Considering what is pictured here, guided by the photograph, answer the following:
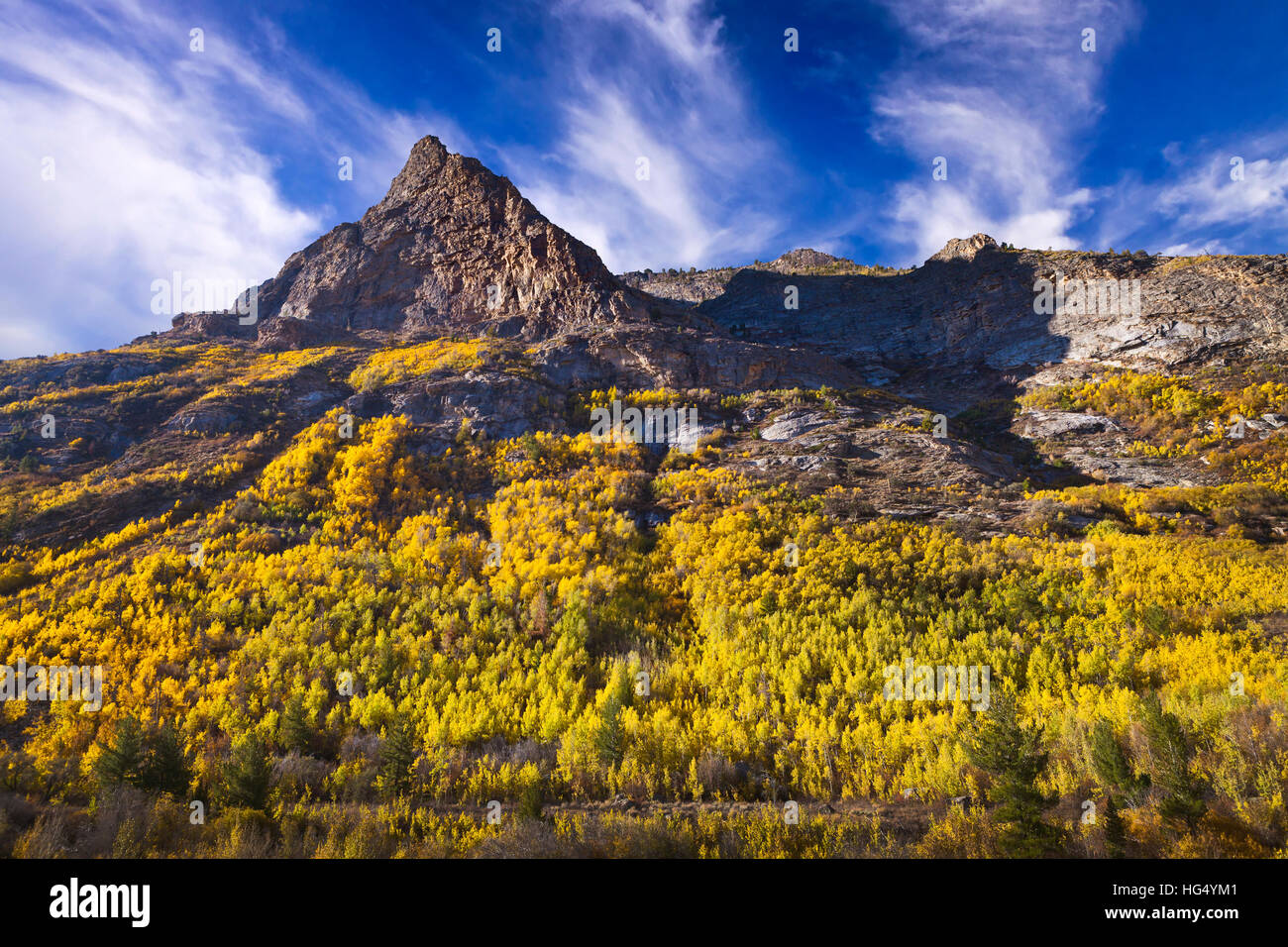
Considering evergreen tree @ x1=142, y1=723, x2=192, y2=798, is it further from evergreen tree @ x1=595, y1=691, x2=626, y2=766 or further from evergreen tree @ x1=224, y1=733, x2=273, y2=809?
evergreen tree @ x1=595, y1=691, x2=626, y2=766

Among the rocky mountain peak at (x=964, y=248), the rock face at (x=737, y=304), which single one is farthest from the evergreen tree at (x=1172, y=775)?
the rocky mountain peak at (x=964, y=248)

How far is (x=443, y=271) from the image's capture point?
46281 mm

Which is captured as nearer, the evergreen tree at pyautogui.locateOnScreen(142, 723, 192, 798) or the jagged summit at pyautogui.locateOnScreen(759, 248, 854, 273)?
the evergreen tree at pyautogui.locateOnScreen(142, 723, 192, 798)

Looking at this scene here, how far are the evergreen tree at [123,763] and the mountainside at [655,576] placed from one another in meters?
0.06

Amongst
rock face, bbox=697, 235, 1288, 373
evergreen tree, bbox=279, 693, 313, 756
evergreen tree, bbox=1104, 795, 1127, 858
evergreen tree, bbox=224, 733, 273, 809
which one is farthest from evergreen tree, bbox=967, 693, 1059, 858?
rock face, bbox=697, 235, 1288, 373

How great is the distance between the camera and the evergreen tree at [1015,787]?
5.02 m

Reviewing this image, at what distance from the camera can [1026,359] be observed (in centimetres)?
3394

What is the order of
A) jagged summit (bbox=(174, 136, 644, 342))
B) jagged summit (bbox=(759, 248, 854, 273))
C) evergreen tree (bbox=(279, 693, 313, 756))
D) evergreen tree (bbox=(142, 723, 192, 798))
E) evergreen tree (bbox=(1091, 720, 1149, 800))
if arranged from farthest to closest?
1. jagged summit (bbox=(759, 248, 854, 273))
2. jagged summit (bbox=(174, 136, 644, 342))
3. evergreen tree (bbox=(279, 693, 313, 756))
4. evergreen tree (bbox=(142, 723, 192, 798))
5. evergreen tree (bbox=(1091, 720, 1149, 800))

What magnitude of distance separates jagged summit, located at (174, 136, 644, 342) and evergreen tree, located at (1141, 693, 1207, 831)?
110 ft

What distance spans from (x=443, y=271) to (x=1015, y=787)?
52106 mm

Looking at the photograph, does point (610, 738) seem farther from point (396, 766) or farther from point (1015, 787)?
point (1015, 787)

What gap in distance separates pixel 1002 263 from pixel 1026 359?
12900mm

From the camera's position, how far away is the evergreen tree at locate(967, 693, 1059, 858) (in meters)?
5.02
